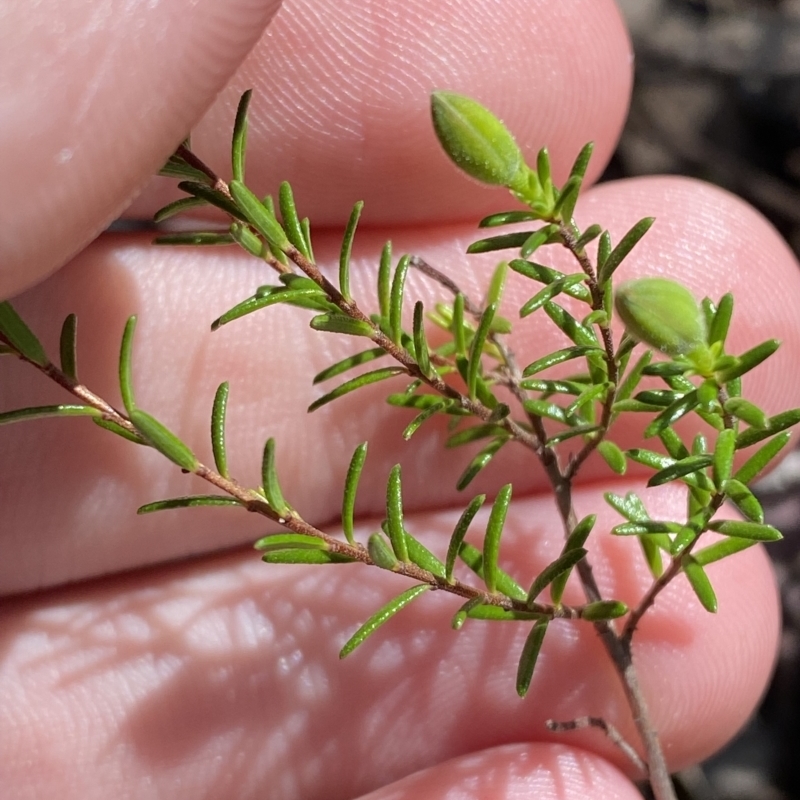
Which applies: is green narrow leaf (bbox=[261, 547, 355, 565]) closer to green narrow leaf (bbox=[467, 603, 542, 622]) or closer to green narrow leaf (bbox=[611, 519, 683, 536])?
green narrow leaf (bbox=[467, 603, 542, 622])

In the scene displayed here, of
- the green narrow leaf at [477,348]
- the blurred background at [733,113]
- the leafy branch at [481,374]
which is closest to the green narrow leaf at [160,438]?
the leafy branch at [481,374]

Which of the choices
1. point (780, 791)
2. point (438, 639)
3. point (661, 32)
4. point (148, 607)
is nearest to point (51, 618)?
point (148, 607)

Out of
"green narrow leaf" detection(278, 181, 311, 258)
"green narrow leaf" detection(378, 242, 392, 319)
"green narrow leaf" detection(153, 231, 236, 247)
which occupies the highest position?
"green narrow leaf" detection(278, 181, 311, 258)

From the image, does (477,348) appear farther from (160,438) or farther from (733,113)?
(733,113)

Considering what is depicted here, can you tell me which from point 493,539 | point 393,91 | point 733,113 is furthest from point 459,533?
point 733,113

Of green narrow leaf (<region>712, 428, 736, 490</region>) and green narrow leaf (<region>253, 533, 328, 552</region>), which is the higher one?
green narrow leaf (<region>712, 428, 736, 490</region>)

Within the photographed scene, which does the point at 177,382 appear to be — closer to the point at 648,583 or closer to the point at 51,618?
the point at 51,618

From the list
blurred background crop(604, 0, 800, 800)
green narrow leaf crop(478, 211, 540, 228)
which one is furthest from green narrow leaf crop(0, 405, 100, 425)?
blurred background crop(604, 0, 800, 800)
